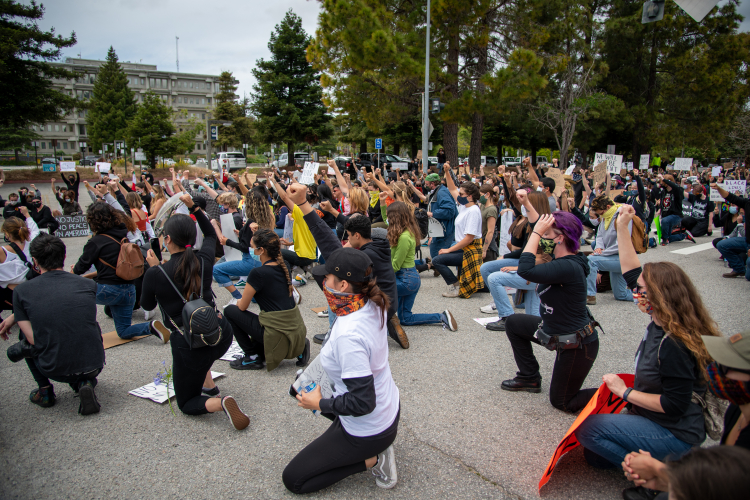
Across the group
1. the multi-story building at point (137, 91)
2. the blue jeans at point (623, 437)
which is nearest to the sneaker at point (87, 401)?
the blue jeans at point (623, 437)

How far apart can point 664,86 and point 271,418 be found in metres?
35.6

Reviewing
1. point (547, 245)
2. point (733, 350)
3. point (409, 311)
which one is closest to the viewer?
point (733, 350)

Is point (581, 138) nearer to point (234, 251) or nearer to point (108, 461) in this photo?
point (234, 251)

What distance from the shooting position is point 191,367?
352 cm

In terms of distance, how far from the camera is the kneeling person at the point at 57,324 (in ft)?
12.0

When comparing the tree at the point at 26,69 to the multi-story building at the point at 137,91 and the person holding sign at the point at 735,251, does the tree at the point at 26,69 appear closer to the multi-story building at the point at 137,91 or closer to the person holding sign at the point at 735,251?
the person holding sign at the point at 735,251

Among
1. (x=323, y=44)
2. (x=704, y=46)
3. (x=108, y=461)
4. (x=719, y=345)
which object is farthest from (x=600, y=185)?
(x=704, y=46)

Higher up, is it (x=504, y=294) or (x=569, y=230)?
(x=569, y=230)

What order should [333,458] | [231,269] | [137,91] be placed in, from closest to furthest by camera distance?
[333,458], [231,269], [137,91]

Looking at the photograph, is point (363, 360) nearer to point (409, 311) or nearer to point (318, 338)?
point (318, 338)

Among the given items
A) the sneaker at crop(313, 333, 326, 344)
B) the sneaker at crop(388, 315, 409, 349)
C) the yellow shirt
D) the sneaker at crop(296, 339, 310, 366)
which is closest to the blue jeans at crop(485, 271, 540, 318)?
the sneaker at crop(388, 315, 409, 349)

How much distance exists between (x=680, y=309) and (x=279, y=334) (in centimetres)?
335

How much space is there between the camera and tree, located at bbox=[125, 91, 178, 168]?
1561 inches

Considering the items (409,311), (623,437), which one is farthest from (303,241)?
(623,437)
